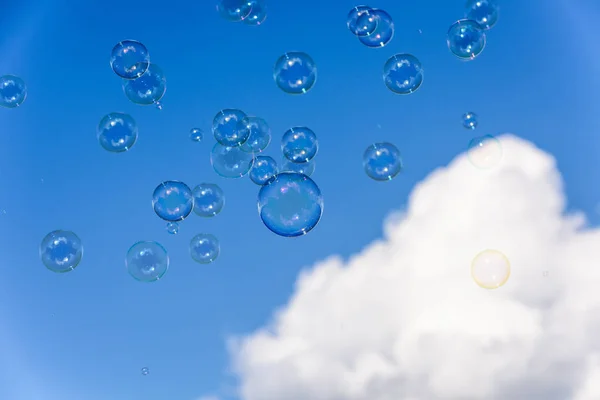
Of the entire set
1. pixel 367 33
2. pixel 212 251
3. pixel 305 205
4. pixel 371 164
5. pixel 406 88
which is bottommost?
pixel 305 205

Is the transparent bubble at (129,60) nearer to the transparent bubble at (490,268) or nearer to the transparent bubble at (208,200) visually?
the transparent bubble at (208,200)

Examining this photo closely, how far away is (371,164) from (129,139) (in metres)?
4.02

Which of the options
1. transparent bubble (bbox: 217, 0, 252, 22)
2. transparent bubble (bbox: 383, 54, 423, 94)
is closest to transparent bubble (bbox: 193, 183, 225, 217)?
transparent bubble (bbox: 217, 0, 252, 22)

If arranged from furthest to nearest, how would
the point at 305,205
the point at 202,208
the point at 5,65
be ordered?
the point at 5,65 < the point at 202,208 < the point at 305,205

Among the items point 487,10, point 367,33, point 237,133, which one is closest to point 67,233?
point 237,133

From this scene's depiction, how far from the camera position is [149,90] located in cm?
941

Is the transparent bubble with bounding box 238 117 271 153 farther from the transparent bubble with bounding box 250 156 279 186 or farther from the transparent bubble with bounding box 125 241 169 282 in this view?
the transparent bubble with bounding box 125 241 169 282

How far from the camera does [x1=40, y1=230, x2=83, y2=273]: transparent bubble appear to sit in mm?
9438

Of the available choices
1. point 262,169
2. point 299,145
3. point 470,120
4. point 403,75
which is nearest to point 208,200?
point 262,169

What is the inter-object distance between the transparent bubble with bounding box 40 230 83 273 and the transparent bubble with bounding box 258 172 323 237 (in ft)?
12.4

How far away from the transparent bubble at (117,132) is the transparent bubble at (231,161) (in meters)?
1.39

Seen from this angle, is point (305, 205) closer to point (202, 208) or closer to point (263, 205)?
point (263, 205)

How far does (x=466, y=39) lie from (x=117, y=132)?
6080mm

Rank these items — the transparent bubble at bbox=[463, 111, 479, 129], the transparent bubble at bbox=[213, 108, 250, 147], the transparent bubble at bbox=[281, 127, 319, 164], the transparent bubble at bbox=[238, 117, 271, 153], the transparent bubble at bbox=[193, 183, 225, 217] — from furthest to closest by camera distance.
A: the transparent bubble at bbox=[463, 111, 479, 129] < the transparent bubble at bbox=[193, 183, 225, 217] < the transparent bubble at bbox=[238, 117, 271, 153] < the transparent bubble at bbox=[213, 108, 250, 147] < the transparent bubble at bbox=[281, 127, 319, 164]
